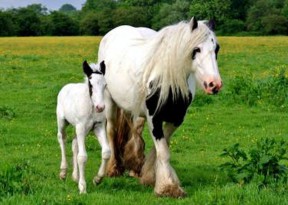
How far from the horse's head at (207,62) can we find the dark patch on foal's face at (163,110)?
617 millimetres

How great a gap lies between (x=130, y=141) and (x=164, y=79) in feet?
6.92

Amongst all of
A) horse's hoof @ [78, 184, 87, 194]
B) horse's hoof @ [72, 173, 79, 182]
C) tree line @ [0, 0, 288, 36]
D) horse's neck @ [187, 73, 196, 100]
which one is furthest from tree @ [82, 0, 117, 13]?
horse's hoof @ [78, 184, 87, 194]

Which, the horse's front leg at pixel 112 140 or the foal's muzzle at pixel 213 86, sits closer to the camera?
the foal's muzzle at pixel 213 86

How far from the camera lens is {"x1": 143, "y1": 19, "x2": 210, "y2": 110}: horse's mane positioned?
711 cm

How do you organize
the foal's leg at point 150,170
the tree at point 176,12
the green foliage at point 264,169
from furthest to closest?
1. the tree at point 176,12
2. the foal's leg at point 150,170
3. the green foliage at point 264,169

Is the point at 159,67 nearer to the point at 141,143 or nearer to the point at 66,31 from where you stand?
the point at 141,143

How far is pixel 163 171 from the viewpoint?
755cm

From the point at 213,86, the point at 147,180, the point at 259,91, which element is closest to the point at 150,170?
the point at 147,180

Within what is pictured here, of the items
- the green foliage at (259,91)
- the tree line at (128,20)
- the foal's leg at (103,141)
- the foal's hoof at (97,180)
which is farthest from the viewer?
the tree line at (128,20)

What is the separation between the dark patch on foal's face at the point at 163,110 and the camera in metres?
7.52

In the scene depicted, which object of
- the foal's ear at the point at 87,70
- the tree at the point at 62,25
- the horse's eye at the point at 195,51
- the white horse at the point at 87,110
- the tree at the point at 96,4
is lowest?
the tree at the point at 62,25

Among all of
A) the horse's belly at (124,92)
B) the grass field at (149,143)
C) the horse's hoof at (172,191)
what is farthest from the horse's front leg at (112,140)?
the horse's hoof at (172,191)

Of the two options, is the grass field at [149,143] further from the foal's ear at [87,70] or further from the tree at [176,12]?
the tree at [176,12]

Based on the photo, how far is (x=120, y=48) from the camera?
8.89m
